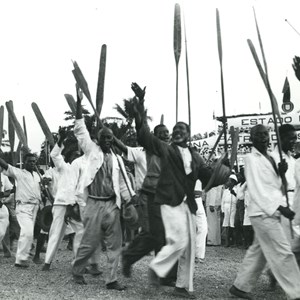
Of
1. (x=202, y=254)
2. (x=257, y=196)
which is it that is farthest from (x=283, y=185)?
(x=202, y=254)

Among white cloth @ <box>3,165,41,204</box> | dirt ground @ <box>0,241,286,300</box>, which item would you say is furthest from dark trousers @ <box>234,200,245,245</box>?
white cloth @ <box>3,165,41,204</box>

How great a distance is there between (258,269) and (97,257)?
2796 millimetres

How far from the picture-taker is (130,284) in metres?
7.26

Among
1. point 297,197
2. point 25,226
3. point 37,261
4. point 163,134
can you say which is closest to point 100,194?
point 163,134

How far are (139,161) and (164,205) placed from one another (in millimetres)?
1620

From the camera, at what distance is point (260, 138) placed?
6.24 metres

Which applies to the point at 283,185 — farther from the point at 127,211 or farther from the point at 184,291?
the point at 127,211

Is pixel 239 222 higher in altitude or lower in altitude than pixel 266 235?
lower

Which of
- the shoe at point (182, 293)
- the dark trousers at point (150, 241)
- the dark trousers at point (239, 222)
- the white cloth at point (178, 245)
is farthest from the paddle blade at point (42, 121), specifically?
the dark trousers at point (239, 222)

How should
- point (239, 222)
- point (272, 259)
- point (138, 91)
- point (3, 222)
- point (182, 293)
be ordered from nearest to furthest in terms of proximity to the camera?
point (272, 259)
point (138, 91)
point (182, 293)
point (3, 222)
point (239, 222)

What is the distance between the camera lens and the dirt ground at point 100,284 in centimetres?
643

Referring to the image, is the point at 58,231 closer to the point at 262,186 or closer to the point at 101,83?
the point at 101,83

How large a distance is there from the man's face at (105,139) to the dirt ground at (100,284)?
1617mm

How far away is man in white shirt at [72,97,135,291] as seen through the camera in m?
7.20
